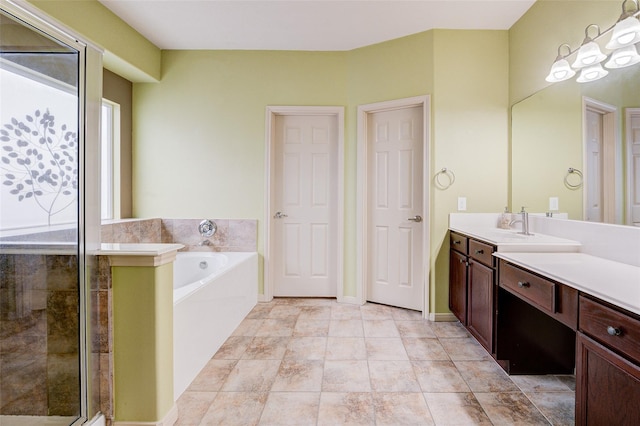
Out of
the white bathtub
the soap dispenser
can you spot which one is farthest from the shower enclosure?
the soap dispenser

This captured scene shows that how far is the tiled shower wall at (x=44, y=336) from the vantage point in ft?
4.62

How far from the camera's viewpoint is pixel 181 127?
3.63 m


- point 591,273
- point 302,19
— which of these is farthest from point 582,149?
point 302,19

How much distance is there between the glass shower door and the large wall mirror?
2635 millimetres

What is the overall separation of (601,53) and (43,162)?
293 cm

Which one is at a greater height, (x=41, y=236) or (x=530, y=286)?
(x=41, y=236)

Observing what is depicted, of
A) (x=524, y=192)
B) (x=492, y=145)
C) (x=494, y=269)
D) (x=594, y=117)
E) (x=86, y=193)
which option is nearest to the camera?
(x=86, y=193)

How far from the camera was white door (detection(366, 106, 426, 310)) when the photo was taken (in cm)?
330

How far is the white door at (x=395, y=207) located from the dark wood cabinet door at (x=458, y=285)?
1.03ft

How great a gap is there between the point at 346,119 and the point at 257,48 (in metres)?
1.18

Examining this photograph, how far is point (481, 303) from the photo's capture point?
2.33 metres

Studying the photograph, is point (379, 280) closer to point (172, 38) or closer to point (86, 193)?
point (86, 193)

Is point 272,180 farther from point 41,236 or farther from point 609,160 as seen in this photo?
point 609,160

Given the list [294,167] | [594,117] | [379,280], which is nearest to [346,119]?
[294,167]
